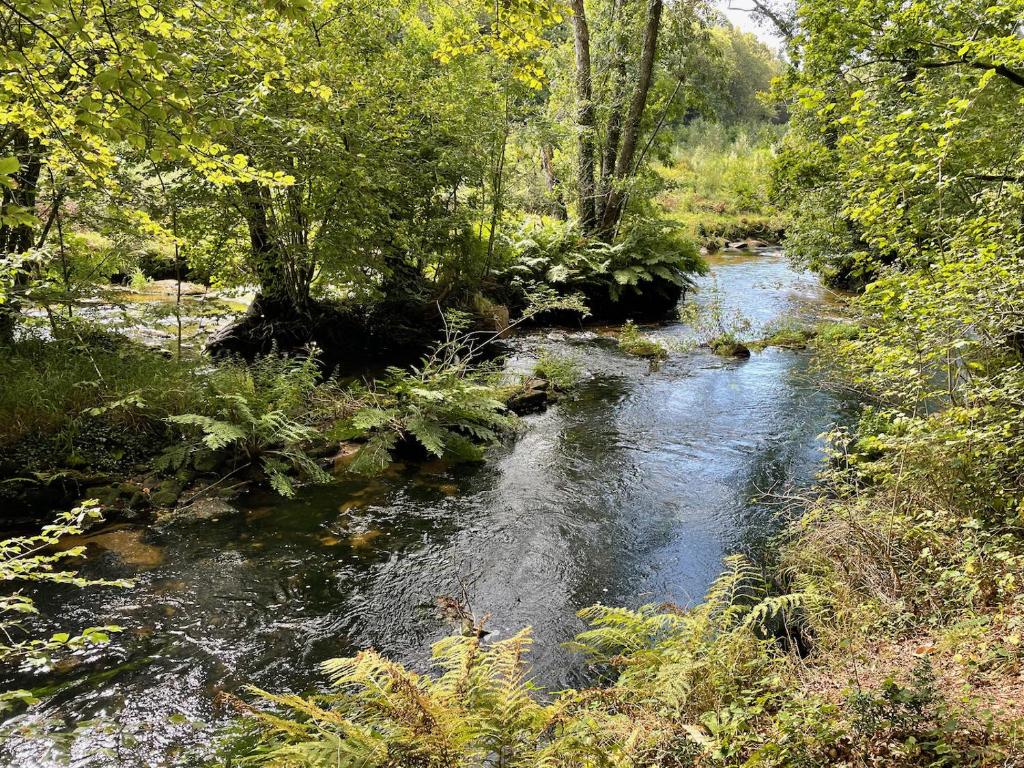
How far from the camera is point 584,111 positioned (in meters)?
16.2

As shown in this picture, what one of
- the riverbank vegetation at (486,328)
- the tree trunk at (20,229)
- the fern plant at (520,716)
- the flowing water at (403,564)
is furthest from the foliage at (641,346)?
the tree trunk at (20,229)

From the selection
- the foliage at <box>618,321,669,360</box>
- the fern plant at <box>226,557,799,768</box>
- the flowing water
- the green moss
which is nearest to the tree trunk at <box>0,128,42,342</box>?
the flowing water

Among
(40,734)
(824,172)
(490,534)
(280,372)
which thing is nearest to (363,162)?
(280,372)

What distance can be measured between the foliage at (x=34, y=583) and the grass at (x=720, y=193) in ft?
74.7

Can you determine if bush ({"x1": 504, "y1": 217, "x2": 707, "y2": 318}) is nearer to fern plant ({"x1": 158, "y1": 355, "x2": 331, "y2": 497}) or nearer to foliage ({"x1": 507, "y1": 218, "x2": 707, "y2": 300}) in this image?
foliage ({"x1": 507, "y1": 218, "x2": 707, "y2": 300})

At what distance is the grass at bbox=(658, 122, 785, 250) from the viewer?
26.7m

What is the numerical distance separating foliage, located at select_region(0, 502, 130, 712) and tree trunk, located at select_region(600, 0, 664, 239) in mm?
14299

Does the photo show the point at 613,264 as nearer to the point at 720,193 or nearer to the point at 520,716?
the point at 520,716

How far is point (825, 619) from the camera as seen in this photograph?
3998 millimetres

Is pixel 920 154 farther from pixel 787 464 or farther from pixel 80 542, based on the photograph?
pixel 80 542

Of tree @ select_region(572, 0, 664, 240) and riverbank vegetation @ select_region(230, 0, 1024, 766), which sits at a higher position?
tree @ select_region(572, 0, 664, 240)

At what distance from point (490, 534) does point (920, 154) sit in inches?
189

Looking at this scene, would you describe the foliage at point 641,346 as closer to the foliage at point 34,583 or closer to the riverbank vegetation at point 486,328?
the riverbank vegetation at point 486,328

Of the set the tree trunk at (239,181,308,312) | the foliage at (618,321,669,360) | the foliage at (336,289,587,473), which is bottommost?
the foliage at (336,289,587,473)
